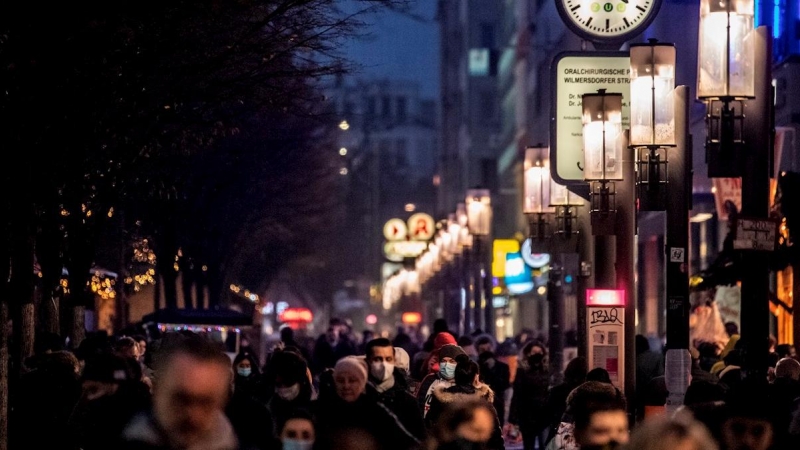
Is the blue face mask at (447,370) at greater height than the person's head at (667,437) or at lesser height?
lesser

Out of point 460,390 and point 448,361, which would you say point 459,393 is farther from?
point 448,361

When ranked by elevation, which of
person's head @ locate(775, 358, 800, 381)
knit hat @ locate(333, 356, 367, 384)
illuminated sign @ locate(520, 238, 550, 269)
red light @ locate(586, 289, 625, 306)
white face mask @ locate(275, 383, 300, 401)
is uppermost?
knit hat @ locate(333, 356, 367, 384)

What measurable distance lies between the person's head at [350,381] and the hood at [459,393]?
383 cm

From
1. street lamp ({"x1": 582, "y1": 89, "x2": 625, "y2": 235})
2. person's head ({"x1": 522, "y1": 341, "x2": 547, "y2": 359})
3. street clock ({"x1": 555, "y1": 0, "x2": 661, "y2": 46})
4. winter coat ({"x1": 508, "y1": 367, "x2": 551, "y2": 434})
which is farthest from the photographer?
person's head ({"x1": 522, "y1": 341, "x2": 547, "y2": 359})

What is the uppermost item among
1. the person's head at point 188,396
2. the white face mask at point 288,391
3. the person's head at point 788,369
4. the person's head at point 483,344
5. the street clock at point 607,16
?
the street clock at point 607,16

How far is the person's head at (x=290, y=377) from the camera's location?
1109 cm

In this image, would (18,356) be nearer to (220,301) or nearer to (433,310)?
(220,301)

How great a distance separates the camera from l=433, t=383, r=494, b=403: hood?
44.6 ft

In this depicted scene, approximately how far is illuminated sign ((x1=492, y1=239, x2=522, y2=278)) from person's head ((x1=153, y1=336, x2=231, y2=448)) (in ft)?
165

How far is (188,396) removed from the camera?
6.30 m

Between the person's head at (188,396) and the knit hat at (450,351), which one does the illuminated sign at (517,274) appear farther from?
the person's head at (188,396)

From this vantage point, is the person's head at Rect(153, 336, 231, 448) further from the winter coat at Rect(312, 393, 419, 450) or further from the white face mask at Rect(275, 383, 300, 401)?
the white face mask at Rect(275, 383, 300, 401)

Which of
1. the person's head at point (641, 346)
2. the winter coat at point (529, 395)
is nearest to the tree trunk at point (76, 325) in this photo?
the winter coat at point (529, 395)

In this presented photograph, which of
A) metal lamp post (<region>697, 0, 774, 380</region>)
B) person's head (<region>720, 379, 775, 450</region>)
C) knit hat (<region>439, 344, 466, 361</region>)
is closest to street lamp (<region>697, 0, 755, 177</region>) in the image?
metal lamp post (<region>697, 0, 774, 380</region>)
